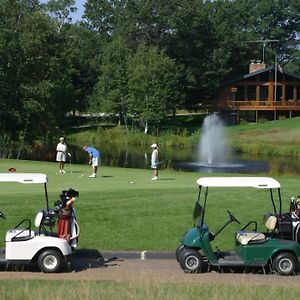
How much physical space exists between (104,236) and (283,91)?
230ft

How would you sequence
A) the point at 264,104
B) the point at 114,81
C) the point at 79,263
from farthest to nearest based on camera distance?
the point at 264,104 < the point at 114,81 < the point at 79,263

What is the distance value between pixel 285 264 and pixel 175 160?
116ft

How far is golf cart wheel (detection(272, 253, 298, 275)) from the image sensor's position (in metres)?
11.5

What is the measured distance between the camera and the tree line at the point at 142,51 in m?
69.8

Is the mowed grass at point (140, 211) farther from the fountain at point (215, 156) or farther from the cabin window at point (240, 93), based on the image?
the cabin window at point (240, 93)

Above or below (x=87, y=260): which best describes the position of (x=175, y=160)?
above

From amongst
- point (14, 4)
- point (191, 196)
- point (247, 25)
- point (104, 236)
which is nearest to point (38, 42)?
point (14, 4)

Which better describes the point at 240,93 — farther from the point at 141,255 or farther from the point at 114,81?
the point at 141,255

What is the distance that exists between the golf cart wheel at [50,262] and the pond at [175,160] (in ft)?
90.3

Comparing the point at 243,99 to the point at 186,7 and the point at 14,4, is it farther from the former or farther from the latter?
the point at 14,4

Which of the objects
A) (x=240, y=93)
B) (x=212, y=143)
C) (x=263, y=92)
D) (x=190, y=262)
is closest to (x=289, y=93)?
(x=263, y=92)

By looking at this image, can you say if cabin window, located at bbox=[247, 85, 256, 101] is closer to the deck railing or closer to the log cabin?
the log cabin

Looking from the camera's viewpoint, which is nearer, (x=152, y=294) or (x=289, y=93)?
(x=152, y=294)

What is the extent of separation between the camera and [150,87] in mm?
72062
